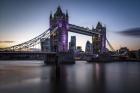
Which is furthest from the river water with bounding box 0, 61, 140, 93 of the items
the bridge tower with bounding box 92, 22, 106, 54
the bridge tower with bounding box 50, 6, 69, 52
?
the bridge tower with bounding box 92, 22, 106, 54

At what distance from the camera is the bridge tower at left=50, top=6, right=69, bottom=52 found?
9103cm

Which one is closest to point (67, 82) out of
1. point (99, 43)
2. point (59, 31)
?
point (59, 31)

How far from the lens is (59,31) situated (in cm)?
9369

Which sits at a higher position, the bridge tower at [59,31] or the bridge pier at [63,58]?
the bridge tower at [59,31]

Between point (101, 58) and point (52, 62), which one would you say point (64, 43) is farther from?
point (101, 58)

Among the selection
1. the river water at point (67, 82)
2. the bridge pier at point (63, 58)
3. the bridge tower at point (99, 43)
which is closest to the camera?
the river water at point (67, 82)

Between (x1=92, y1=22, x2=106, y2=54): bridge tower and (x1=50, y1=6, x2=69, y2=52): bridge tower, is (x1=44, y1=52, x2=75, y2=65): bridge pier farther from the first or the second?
(x1=92, y1=22, x2=106, y2=54): bridge tower

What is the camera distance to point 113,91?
90.5ft

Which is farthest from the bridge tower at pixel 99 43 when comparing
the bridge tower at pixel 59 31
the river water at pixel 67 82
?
the river water at pixel 67 82

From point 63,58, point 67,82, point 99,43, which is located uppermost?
point 99,43

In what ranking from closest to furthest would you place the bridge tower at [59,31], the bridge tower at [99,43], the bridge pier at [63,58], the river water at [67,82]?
the river water at [67,82], the bridge pier at [63,58], the bridge tower at [59,31], the bridge tower at [99,43]

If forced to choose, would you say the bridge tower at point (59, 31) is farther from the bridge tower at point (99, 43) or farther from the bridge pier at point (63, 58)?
Result: the bridge tower at point (99, 43)

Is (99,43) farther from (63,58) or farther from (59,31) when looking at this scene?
Result: (63,58)

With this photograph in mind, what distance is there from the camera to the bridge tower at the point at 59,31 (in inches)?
3584
